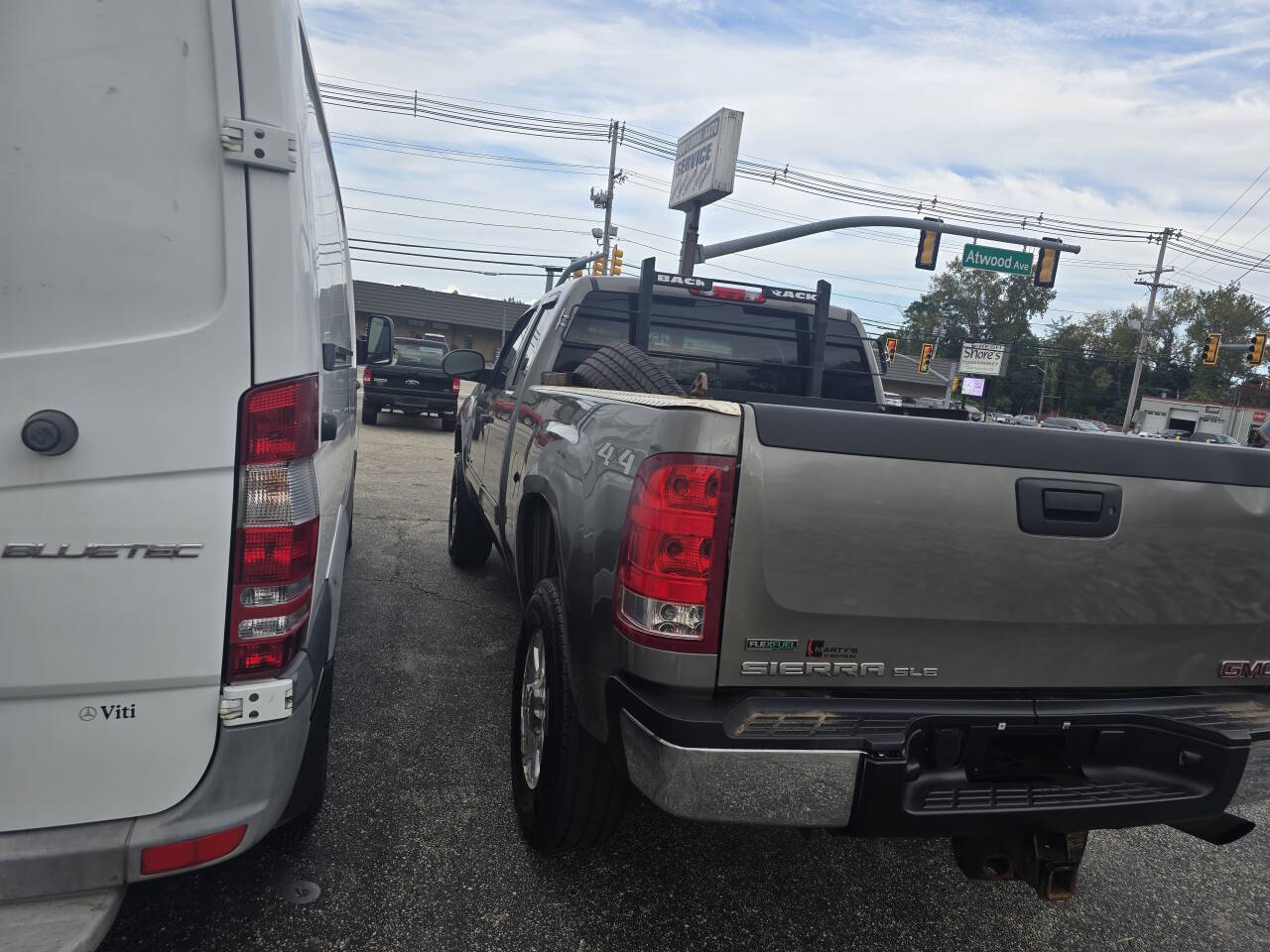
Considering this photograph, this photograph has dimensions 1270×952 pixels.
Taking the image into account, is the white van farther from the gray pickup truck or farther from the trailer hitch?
the trailer hitch

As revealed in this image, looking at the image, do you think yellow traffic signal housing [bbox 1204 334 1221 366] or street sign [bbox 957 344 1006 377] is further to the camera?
yellow traffic signal housing [bbox 1204 334 1221 366]

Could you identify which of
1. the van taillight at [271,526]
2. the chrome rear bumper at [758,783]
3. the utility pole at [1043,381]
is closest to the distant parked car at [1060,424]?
the chrome rear bumper at [758,783]

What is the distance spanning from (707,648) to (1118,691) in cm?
118

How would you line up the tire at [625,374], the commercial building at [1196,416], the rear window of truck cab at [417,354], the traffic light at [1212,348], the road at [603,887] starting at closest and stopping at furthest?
the road at [603,887]
the tire at [625,374]
the rear window of truck cab at [417,354]
the traffic light at [1212,348]
the commercial building at [1196,416]

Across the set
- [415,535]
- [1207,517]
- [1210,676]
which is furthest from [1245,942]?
[415,535]

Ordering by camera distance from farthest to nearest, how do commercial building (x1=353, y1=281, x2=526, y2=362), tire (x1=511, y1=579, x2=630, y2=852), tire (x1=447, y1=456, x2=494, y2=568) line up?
commercial building (x1=353, y1=281, x2=526, y2=362) < tire (x1=447, y1=456, x2=494, y2=568) < tire (x1=511, y1=579, x2=630, y2=852)

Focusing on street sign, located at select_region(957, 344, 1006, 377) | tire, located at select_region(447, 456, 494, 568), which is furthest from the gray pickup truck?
street sign, located at select_region(957, 344, 1006, 377)

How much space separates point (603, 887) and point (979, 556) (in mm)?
1495

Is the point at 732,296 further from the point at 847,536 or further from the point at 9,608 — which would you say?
the point at 9,608

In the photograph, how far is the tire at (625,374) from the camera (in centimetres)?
354

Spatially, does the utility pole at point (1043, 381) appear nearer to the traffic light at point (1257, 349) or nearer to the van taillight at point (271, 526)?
the traffic light at point (1257, 349)

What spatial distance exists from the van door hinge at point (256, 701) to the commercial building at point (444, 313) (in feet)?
195

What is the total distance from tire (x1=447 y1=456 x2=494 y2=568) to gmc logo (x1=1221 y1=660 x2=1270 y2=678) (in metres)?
4.35

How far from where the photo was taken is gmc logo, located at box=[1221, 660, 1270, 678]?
2.40 m
